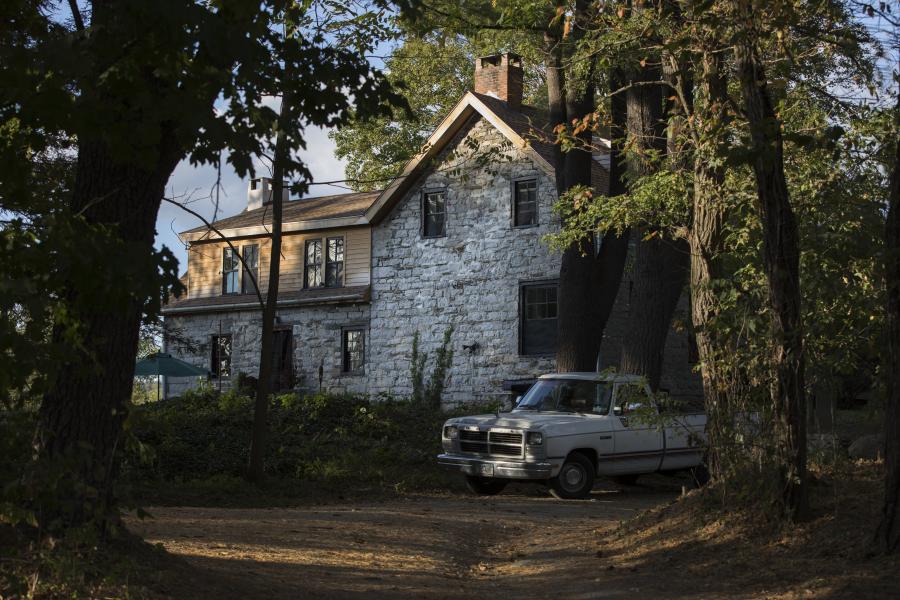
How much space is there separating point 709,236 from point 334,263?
22.3 meters

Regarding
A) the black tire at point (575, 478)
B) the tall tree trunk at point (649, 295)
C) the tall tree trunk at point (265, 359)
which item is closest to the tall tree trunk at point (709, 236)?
the black tire at point (575, 478)

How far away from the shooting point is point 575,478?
16344 mm

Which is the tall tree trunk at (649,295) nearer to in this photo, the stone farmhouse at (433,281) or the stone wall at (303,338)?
the stone farmhouse at (433,281)

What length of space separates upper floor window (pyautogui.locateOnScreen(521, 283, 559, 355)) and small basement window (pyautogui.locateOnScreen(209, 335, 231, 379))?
10199 mm

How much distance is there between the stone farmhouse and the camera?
1115 inches

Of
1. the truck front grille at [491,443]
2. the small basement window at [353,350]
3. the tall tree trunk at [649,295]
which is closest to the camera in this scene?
the truck front grille at [491,443]

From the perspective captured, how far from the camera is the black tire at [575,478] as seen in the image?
16.2m

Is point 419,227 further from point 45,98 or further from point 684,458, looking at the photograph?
point 45,98

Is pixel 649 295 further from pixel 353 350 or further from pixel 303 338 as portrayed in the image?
pixel 303 338

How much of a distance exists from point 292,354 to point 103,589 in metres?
26.3

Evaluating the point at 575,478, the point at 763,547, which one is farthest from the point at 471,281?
the point at 763,547

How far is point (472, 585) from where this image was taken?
9000 mm

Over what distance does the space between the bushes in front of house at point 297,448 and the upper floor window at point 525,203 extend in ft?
22.0

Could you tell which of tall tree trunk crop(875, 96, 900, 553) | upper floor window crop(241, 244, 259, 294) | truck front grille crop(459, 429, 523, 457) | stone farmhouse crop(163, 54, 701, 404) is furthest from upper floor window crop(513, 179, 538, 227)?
tall tree trunk crop(875, 96, 900, 553)
